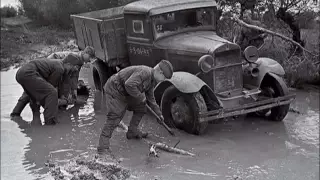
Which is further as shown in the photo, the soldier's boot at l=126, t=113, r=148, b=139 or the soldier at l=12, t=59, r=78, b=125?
the soldier at l=12, t=59, r=78, b=125

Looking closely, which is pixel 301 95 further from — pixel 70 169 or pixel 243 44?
pixel 70 169

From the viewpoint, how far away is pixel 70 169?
217 inches

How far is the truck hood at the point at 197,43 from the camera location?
6965mm

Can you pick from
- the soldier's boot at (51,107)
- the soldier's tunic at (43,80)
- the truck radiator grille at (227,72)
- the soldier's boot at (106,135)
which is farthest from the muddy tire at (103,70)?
the soldier's boot at (106,135)

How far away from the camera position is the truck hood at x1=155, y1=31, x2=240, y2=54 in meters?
6.96

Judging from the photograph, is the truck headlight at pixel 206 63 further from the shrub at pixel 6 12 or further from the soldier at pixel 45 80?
the shrub at pixel 6 12

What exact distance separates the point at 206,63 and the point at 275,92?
1790mm

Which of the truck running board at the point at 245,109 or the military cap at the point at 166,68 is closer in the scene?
the military cap at the point at 166,68

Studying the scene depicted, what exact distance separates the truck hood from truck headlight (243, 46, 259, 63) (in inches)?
12.3

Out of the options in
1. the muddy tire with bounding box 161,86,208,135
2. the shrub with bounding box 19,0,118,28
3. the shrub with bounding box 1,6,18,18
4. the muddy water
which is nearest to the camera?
the muddy water

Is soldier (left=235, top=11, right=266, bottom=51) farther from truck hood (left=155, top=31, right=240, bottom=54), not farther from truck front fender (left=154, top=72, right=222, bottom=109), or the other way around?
truck front fender (left=154, top=72, right=222, bottom=109)

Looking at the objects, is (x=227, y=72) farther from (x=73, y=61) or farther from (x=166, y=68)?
(x=73, y=61)

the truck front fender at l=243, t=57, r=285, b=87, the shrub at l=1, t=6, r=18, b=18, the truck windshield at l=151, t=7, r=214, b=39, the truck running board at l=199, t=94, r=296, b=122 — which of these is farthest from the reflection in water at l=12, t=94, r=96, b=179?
the shrub at l=1, t=6, r=18, b=18

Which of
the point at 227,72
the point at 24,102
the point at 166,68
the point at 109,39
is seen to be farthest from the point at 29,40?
the point at 166,68
